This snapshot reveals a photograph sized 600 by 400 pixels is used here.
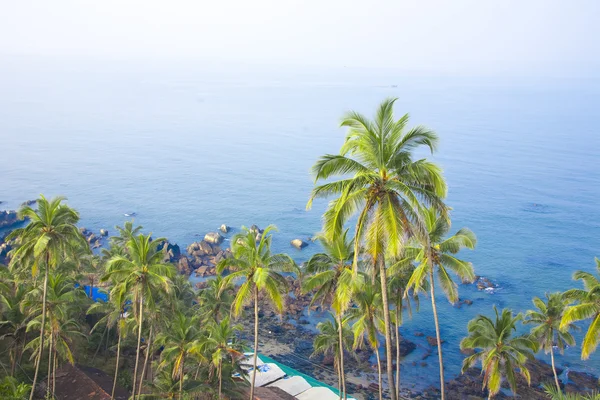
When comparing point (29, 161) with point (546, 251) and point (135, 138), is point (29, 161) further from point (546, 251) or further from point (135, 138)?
point (546, 251)

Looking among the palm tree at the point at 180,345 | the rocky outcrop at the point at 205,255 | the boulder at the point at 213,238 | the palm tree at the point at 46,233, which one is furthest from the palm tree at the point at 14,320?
the boulder at the point at 213,238

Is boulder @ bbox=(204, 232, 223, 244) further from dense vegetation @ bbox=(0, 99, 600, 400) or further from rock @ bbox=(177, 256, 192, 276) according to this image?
dense vegetation @ bbox=(0, 99, 600, 400)

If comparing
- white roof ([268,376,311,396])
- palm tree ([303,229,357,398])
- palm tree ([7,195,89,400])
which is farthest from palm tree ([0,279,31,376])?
palm tree ([303,229,357,398])

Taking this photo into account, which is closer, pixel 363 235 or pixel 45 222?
pixel 363 235

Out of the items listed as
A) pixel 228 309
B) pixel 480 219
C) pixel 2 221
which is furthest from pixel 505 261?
pixel 2 221

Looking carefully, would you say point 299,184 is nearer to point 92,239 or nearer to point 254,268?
point 92,239

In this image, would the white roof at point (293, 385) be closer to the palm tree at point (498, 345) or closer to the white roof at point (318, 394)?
the white roof at point (318, 394)
